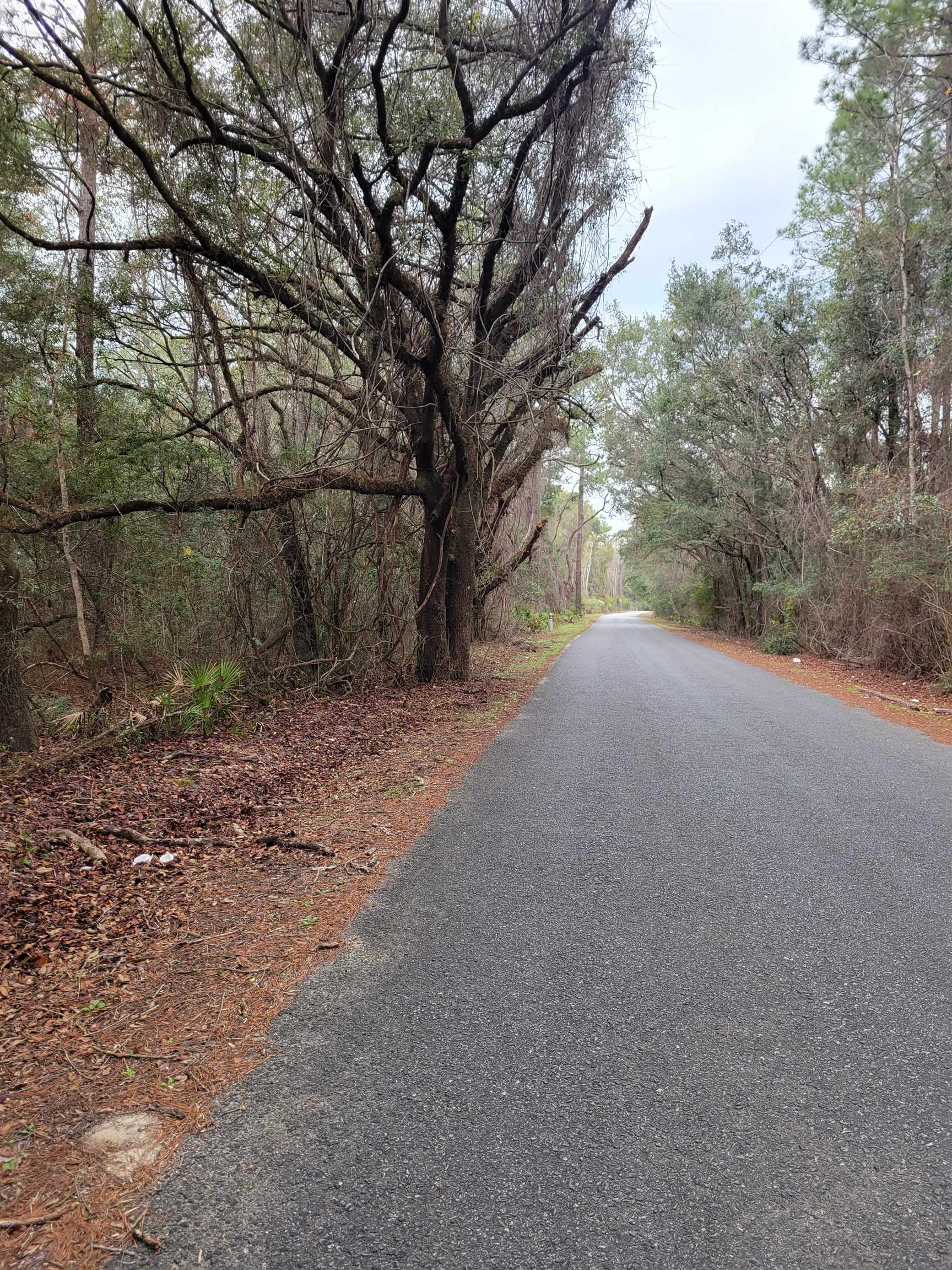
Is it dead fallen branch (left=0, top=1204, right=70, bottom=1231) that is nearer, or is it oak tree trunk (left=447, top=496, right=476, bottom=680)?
dead fallen branch (left=0, top=1204, right=70, bottom=1231)

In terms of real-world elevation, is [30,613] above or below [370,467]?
below

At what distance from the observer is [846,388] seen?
1440 cm

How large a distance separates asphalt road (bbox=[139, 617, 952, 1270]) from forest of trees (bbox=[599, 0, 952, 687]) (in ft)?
29.5

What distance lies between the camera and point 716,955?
2.71 m

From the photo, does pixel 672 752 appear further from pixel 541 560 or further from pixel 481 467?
pixel 541 560

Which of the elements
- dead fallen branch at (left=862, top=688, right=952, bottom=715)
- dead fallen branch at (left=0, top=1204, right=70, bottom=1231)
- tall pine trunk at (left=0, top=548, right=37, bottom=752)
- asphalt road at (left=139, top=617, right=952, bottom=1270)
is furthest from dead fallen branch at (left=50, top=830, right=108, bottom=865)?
dead fallen branch at (left=862, top=688, right=952, bottom=715)

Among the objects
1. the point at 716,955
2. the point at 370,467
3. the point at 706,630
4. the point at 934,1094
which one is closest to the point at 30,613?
the point at 370,467

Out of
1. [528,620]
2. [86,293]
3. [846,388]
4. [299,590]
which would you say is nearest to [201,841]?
[299,590]

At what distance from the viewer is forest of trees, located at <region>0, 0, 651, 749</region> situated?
228 inches

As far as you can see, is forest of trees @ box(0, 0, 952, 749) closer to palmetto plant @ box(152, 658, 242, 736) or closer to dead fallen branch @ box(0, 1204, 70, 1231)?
palmetto plant @ box(152, 658, 242, 736)

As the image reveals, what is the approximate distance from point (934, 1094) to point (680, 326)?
20.6 meters

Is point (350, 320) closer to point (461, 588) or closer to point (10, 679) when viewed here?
point (461, 588)

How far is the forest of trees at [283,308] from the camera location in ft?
19.0

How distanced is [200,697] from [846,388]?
14665 millimetres
